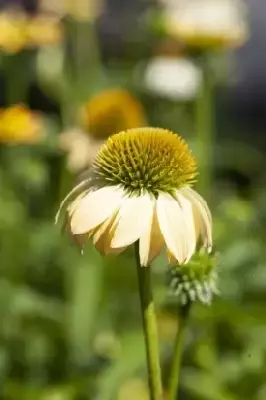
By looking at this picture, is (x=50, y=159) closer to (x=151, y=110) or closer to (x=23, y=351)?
(x=151, y=110)

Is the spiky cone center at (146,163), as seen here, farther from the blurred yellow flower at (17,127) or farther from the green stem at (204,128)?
the green stem at (204,128)

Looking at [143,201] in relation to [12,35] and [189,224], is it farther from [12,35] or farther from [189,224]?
[12,35]

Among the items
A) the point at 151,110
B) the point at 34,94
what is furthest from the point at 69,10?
the point at 34,94

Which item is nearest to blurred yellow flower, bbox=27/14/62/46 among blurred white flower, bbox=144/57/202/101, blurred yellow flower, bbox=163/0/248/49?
blurred yellow flower, bbox=163/0/248/49

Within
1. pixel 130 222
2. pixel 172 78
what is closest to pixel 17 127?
pixel 172 78

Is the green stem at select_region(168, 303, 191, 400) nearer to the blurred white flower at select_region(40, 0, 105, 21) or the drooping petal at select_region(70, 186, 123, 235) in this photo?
the drooping petal at select_region(70, 186, 123, 235)

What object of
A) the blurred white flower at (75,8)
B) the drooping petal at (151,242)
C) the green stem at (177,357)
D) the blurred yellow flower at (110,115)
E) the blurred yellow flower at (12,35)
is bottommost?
the green stem at (177,357)

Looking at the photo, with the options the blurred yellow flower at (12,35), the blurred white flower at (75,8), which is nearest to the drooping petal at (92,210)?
the blurred yellow flower at (12,35)
